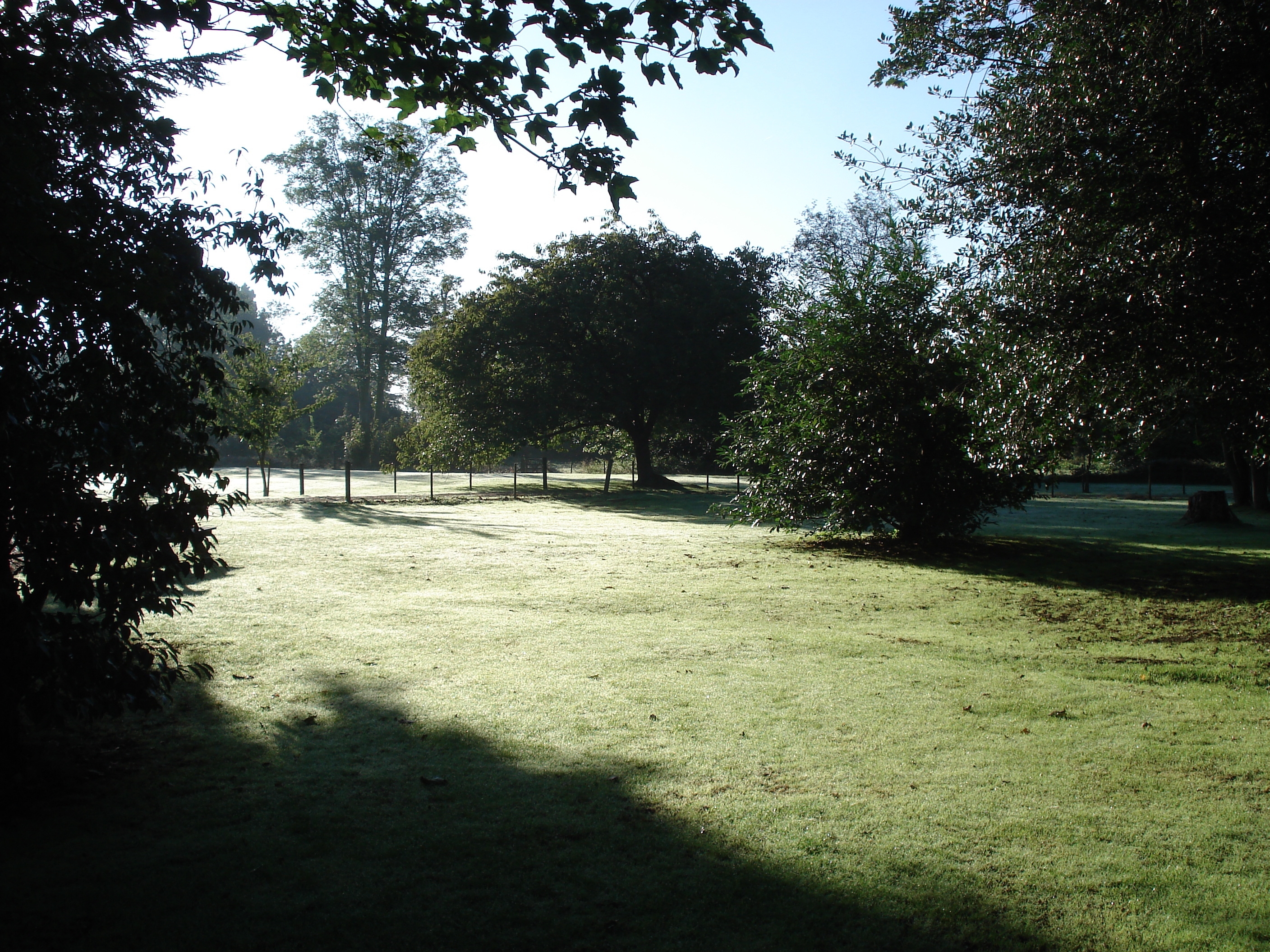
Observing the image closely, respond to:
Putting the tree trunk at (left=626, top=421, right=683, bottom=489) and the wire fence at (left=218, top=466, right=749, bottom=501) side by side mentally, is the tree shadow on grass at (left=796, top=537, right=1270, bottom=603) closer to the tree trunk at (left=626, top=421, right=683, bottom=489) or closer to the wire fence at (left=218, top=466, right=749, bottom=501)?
the wire fence at (left=218, top=466, right=749, bottom=501)

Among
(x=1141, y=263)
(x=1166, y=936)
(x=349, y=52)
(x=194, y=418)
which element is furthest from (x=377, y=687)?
(x=1141, y=263)

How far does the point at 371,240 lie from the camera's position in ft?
181

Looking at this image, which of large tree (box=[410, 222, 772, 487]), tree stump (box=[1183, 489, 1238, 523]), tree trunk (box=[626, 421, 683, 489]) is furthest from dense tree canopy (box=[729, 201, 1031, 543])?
tree trunk (box=[626, 421, 683, 489])

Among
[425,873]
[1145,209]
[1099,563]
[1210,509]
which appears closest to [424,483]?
[1210,509]

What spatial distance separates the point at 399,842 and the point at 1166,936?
2982mm

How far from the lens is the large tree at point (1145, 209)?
798 centimetres

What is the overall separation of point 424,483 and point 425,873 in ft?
123

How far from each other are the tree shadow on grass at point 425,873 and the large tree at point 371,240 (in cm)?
5129

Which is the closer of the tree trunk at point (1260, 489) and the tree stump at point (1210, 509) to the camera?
the tree stump at point (1210, 509)

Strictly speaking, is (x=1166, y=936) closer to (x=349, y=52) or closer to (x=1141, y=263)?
(x=349, y=52)

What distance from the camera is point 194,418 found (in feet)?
15.2

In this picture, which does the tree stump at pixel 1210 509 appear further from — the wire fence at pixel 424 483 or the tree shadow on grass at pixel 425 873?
the tree shadow on grass at pixel 425 873

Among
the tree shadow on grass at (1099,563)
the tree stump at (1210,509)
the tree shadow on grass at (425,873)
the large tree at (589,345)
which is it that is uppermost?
the large tree at (589,345)

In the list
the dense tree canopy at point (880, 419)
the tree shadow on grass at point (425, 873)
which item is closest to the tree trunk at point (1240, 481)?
the dense tree canopy at point (880, 419)
